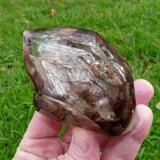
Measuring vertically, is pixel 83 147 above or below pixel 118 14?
above

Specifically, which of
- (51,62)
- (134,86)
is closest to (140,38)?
(134,86)

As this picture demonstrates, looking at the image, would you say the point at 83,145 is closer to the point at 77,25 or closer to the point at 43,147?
the point at 43,147

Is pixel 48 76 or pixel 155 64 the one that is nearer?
pixel 48 76

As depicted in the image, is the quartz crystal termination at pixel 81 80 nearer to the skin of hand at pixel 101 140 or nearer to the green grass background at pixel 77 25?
the skin of hand at pixel 101 140

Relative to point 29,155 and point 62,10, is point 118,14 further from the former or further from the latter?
point 29,155

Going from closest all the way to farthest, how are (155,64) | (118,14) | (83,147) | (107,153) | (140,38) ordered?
(83,147) → (107,153) → (155,64) → (140,38) → (118,14)

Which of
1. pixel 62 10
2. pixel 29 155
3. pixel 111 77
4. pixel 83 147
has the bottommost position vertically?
pixel 62 10

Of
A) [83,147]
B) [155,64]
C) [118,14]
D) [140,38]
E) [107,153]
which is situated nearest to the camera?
[83,147]

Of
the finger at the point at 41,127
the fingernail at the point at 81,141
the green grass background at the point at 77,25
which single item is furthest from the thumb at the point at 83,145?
the green grass background at the point at 77,25
